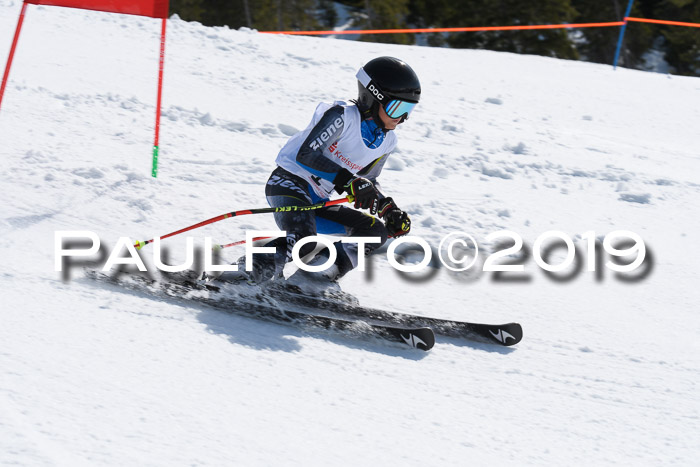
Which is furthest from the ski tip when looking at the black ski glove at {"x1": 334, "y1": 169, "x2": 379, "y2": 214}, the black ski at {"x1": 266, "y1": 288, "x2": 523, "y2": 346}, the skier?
the black ski glove at {"x1": 334, "y1": 169, "x2": 379, "y2": 214}

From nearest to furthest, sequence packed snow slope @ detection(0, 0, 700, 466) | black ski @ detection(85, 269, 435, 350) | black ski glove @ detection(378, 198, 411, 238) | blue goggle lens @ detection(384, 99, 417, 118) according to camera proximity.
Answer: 1. packed snow slope @ detection(0, 0, 700, 466)
2. black ski @ detection(85, 269, 435, 350)
3. black ski glove @ detection(378, 198, 411, 238)
4. blue goggle lens @ detection(384, 99, 417, 118)

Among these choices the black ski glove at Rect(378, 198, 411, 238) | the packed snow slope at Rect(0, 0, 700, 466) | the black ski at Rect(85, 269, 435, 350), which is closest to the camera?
the packed snow slope at Rect(0, 0, 700, 466)

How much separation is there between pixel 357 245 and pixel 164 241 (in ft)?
4.52

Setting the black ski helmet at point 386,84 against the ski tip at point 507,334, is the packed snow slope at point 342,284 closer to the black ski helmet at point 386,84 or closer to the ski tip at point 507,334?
the ski tip at point 507,334

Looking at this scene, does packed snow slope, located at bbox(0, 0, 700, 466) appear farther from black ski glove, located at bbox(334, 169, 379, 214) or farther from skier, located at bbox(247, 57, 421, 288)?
black ski glove, located at bbox(334, 169, 379, 214)

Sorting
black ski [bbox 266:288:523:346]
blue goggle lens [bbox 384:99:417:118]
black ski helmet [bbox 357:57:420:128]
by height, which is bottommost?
black ski [bbox 266:288:523:346]

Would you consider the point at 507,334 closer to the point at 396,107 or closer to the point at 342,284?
the point at 342,284

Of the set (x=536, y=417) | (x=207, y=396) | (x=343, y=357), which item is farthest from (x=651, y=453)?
(x=207, y=396)

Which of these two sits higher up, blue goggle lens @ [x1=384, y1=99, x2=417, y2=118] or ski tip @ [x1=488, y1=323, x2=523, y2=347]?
blue goggle lens @ [x1=384, y1=99, x2=417, y2=118]

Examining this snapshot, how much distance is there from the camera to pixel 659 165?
7727mm

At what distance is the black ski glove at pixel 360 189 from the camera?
3.95 meters

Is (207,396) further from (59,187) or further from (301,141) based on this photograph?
(59,187)

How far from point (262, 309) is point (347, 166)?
3.35 ft

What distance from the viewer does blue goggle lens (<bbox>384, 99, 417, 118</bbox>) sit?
413 centimetres
